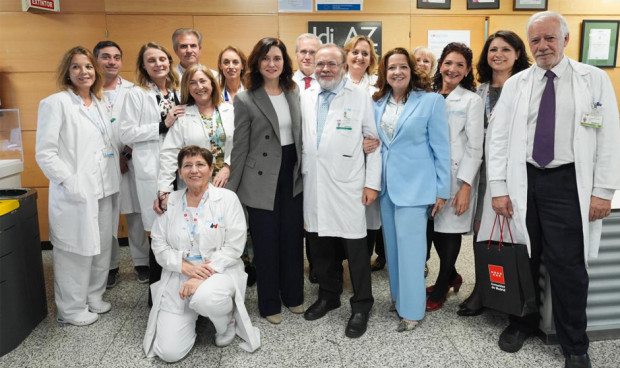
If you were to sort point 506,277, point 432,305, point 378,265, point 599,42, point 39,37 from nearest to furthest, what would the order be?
point 506,277
point 432,305
point 378,265
point 39,37
point 599,42

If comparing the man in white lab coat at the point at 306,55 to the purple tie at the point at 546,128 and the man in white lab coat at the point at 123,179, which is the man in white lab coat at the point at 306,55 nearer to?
the man in white lab coat at the point at 123,179

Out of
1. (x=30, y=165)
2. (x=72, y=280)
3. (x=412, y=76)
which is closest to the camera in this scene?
(x=412, y=76)

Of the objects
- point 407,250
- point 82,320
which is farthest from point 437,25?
point 82,320

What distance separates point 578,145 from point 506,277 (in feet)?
2.44

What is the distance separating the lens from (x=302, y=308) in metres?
2.85

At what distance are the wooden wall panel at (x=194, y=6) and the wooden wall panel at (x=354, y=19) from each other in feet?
0.64

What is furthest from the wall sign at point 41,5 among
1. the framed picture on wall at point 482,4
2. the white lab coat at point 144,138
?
the framed picture on wall at point 482,4

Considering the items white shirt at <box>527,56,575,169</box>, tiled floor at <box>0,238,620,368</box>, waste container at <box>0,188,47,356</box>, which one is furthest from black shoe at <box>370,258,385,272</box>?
waste container at <box>0,188,47,356</box>

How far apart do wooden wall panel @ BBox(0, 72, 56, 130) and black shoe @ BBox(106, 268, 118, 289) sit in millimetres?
1823

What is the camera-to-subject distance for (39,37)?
4180 mm

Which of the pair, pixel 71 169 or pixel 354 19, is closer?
pixel 71 169

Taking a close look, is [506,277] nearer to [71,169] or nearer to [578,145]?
[578,145]

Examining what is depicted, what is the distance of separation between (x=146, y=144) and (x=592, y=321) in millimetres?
2921

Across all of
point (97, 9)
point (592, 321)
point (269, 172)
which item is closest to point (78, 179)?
point (269, 172)
